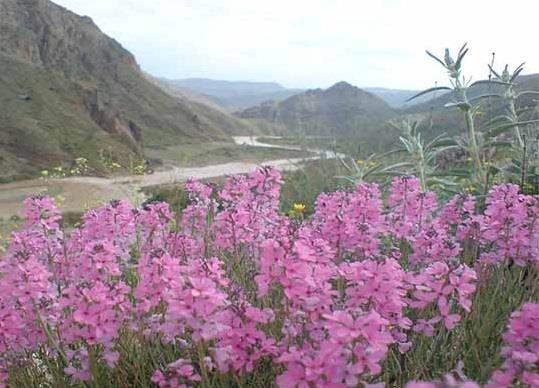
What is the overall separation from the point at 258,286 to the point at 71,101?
110 feet

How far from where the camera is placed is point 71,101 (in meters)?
33.4

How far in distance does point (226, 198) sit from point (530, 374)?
2474 mm

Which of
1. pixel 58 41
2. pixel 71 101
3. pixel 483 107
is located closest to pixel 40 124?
pixel 71 101

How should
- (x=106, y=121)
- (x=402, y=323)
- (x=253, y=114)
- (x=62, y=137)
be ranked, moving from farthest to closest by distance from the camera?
(x=253, y=114) < (x=106, y=121) < (x=62, y=137) < (x=402, y=323)

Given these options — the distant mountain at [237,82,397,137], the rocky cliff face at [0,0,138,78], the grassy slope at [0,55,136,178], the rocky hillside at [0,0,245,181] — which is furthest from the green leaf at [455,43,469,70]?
the distant mountain at [237,82,397,137]

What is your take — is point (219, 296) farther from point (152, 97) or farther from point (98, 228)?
point (152, 97)

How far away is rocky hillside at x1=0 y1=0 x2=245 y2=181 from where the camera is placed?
27828 mm

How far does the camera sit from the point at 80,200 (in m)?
15.6

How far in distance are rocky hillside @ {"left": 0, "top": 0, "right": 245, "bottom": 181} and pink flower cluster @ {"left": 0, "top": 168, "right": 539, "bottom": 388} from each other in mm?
9460

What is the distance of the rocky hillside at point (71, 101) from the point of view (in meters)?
27.8

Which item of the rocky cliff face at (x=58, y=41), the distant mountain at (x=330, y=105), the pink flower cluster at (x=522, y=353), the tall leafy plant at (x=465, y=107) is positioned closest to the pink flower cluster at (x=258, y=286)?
the pink flower cluster at (x=522, y=353)

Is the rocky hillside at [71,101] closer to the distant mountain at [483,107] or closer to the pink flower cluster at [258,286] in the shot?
the distant mountain at [483,107]

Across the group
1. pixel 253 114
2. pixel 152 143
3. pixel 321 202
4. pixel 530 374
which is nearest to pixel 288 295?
pixel 530 374

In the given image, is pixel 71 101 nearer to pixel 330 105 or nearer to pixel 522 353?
Answer: pixel 522 353
